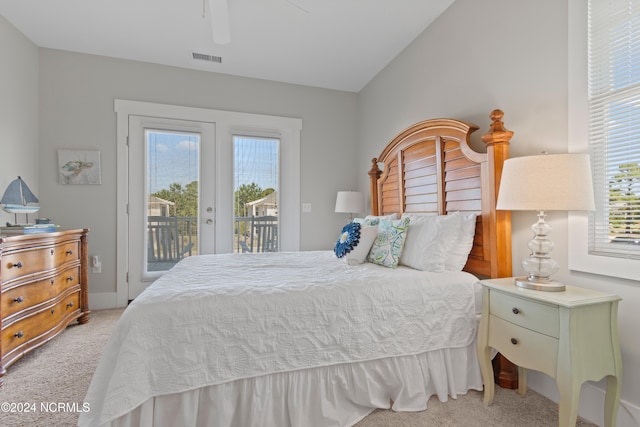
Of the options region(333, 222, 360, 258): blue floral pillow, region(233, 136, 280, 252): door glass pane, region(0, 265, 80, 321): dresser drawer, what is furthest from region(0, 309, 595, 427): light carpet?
region(233, 136, 280, 252): door glass pane

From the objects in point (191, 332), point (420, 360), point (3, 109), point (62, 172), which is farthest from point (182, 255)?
point (420, 360)

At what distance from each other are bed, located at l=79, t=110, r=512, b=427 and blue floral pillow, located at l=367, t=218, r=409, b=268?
37mm

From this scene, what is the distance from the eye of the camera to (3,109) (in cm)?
266

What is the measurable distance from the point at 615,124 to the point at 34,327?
12.4 feet

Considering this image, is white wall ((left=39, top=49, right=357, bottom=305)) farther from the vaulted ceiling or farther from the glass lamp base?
the glass lamp base

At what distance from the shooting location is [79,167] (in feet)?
10.6

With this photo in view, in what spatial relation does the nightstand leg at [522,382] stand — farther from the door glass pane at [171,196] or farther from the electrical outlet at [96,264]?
the electrical outlet at [96,264]

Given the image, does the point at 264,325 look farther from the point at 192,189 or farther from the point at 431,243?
the point at 192,189

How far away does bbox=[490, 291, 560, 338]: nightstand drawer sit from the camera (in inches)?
50.9

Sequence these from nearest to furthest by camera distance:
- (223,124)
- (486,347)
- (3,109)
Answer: (486,347)
(3,109)
(223,124)

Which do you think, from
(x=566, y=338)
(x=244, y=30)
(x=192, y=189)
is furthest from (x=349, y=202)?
(x=566, y=338)

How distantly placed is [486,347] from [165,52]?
12.6 ft

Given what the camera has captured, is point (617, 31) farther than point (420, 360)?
No

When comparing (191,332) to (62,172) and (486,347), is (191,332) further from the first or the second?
(62,172)
